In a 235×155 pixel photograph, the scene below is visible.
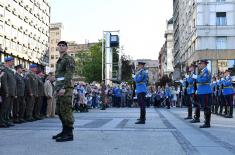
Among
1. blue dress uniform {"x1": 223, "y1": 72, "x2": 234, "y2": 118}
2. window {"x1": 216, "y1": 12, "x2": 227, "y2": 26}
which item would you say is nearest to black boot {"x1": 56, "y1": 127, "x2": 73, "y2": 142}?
blue dress uniform {"x1": 223, "y1": 72, "x2": 234, "y2": 118}

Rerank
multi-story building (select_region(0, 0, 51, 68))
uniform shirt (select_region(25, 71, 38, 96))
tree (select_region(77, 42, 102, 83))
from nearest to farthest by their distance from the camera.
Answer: uniform shirt (select_region(25, 71, 38, 96)), multi-story building (select_region(0, 0, 51, 68)), tree (select_region(77, 42, 102, 83))

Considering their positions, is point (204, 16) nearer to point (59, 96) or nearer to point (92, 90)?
point (92, 90)

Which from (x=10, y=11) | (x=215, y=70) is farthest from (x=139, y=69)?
(x=215, y=70)

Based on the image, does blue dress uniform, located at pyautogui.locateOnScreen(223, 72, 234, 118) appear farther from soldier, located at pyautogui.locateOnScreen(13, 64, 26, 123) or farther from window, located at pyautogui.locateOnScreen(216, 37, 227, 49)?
window, located at pyautogui.locateOnScreen(216, 37, 227, 49)

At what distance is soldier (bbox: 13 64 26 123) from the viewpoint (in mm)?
14867

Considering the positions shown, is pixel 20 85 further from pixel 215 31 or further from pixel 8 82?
pixel 215 31

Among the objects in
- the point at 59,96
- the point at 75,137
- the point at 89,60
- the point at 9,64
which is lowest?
the point at 75,137

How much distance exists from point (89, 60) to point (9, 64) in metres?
106

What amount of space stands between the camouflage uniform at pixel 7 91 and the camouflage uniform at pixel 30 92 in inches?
67.2

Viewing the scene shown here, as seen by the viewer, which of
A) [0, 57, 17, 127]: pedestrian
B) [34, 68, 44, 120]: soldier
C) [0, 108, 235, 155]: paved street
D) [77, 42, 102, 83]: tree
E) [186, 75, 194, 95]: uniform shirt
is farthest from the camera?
[77, 42, 102, 83]: tree

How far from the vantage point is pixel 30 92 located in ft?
52.0

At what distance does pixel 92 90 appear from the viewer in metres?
33.7

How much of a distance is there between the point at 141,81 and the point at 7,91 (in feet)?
14.2

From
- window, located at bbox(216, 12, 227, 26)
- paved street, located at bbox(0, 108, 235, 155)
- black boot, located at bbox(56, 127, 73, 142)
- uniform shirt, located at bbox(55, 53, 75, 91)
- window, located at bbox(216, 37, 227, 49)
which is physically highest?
window, located at bbox(216, 12, 227, 26)
